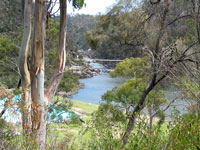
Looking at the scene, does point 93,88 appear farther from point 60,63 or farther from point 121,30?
point 60,63

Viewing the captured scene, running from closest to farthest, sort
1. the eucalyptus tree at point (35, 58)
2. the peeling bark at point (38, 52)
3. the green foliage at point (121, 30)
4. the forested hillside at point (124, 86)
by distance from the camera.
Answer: the forested hillside at point (124, 86), the eucalyptus tree at point (35, 58), the peeling bark at point (38, 52), the green foliage at point (121, 30)

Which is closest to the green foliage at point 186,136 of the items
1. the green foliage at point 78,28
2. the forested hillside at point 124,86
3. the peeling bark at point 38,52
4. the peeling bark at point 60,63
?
the forested hillside at point 124,86

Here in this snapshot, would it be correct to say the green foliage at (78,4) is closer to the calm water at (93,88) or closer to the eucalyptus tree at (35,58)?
the eucalyptus tree at (35,58)

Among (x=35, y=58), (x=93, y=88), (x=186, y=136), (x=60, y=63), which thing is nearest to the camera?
(x=186, y=136)

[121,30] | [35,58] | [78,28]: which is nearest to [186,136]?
[35,58]

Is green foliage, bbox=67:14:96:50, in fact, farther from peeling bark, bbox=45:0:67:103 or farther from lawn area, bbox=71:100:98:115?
lawn area, bbox=71:100:98:115

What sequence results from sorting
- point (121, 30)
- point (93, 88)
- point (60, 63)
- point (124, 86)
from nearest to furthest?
point (60, 63) → point (121, 30) → point (124, 86) → point (93, 88)

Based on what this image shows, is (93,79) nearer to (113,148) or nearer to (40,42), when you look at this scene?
(40,42)

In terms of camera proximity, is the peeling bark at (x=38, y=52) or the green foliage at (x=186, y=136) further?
the peeling bark at (x=38, y=52)

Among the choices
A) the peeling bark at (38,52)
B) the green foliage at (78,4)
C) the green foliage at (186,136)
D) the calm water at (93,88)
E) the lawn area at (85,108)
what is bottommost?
the lawn area at (85,108)

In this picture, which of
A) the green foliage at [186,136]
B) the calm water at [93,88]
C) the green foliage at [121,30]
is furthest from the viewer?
the calm water at [93,88]

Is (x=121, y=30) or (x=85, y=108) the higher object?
(x=121, y=30)

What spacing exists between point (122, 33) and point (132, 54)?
55.2 inches

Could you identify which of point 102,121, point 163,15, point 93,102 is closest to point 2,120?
point 102,121
